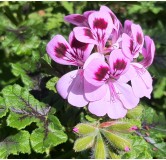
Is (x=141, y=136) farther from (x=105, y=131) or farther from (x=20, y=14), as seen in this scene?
(x=20, y=14)

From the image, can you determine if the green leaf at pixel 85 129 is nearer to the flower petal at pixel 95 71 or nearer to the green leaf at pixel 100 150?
the green leaf at pixel 100 150

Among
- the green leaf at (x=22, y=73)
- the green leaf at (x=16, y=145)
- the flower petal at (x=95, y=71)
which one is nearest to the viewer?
the flower petal at (x=95, y=71)

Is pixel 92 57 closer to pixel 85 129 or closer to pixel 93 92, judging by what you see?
pixel 93 92

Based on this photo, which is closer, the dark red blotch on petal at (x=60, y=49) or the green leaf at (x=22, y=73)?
the dark red blotch on petal at (x=60, y=49)

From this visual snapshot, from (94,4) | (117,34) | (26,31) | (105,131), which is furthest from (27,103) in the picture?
(94,4)

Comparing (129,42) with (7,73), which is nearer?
(129,42)

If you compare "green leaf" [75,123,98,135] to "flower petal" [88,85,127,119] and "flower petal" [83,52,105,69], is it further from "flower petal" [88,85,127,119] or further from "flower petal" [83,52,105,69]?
"flower petal" [83,52,105,69]

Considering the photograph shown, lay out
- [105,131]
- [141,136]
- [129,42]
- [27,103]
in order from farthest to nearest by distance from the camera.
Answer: [141,136], [27,103], [105,131], [129,42]

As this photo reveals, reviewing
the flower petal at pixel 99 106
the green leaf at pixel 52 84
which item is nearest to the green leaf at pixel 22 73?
the green leaf at pixel 52 84
